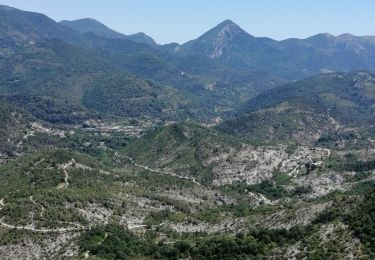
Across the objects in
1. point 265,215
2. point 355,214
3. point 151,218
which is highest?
point 355,214

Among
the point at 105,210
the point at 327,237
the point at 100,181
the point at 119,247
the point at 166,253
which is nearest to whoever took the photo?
the point at 327,237

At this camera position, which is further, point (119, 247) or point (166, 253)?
point (119, 247)

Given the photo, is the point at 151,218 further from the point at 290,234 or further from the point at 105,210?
the point at 290,234

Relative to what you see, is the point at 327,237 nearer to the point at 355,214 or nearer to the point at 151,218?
the point at 355,214

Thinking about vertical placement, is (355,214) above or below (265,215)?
above

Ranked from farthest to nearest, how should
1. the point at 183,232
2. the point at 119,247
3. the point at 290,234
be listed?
the point at 183,232, the point at 119,247, the point at 290,234

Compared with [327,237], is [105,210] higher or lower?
lower

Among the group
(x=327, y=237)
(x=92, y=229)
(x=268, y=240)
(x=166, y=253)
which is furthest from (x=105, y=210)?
(x=327, y=237)

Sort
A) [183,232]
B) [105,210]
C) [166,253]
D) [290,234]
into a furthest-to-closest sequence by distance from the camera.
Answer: [105,210] < [183,232] < [166,253] < [290,234]

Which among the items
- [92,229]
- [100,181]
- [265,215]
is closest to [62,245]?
[92,229]
